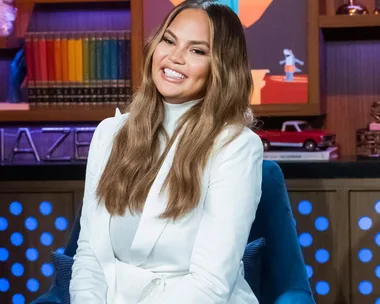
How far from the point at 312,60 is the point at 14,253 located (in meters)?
1.43

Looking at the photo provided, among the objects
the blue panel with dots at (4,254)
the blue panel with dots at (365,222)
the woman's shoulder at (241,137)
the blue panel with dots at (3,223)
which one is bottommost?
the blue panel with dots at (4,254)

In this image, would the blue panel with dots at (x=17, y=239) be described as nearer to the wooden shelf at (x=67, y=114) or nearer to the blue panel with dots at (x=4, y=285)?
the blue panel with dots at (x=4, y=285)

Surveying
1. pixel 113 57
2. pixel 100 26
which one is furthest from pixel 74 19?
pixel 113 57

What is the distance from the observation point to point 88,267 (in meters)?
1.91

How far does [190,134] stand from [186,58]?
181mm

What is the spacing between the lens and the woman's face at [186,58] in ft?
6.15

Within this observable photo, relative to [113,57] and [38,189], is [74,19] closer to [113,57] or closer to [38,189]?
[113,57]

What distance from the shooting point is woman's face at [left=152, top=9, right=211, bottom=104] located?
187 cm

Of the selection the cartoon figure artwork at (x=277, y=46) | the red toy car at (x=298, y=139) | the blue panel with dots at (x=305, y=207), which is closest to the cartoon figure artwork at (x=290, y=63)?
the cartoon figure artwork at (x=277, y=46)

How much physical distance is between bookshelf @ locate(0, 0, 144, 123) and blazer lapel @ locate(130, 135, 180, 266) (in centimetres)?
140

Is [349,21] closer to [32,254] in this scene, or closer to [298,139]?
[298,139]

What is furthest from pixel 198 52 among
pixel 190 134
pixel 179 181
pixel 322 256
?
pixel 322 256

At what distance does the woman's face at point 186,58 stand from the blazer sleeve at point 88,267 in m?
0.26

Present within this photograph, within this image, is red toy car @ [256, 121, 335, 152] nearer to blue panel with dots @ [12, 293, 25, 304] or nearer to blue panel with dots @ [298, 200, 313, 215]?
blue panel with dots @ [298, 200, 313, 215]
